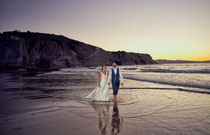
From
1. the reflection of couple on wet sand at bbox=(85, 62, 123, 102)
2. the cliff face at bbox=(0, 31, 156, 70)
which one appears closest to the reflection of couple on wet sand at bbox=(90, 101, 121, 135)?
the reflection of couple on wet sand at bbox=(85, 62, 123, 102)

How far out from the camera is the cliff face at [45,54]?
175 ft

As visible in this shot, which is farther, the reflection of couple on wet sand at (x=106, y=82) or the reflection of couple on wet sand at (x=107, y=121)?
the reflection of couple on wet sand at (x=106, y=82)

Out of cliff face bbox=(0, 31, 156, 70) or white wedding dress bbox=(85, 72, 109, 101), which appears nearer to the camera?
white wedding dress bbox=(85, 72, 109, 101)

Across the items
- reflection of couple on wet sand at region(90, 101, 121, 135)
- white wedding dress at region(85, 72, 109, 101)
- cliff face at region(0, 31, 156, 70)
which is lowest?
reflection of couple on wet sand at region(90, 101, 121, 135)

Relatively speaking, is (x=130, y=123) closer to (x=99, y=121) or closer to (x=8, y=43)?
(x=99, y=121)

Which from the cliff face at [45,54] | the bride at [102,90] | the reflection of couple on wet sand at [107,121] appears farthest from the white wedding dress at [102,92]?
the cliff face at [45,54]

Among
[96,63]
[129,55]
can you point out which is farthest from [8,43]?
[129,55]

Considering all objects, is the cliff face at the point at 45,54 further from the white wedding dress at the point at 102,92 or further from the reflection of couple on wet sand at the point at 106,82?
the reflection of couple on wet sand at the point at 106,82

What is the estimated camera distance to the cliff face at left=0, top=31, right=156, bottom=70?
175 feet

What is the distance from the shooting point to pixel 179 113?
5.44 metres

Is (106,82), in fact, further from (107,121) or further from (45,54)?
(45,54)

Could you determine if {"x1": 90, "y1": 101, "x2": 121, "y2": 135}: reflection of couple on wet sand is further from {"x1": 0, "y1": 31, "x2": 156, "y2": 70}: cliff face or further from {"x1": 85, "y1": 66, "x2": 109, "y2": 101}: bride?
{"x1": 0, "y1": 31, "x2": 156, "y2": 70}: cliff face

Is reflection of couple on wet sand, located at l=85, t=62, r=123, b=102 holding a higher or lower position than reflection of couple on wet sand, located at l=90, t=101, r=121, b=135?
higher

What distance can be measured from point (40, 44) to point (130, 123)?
246ft
